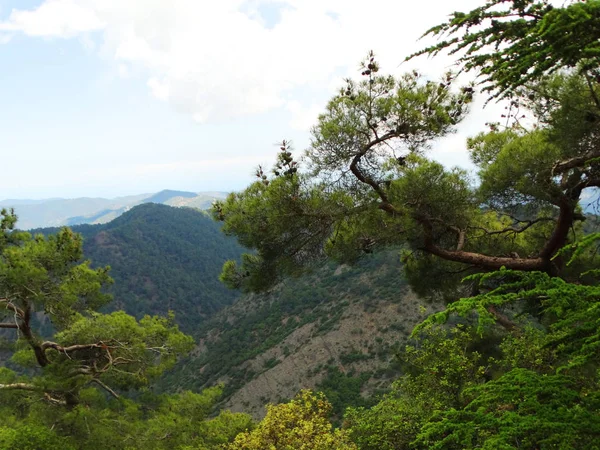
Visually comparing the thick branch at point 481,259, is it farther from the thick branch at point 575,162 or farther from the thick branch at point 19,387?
the thick branch at point 19,387

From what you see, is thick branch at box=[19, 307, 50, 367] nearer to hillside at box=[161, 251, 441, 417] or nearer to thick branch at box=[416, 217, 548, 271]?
thick branch at box=[416, 217, 548, 271]

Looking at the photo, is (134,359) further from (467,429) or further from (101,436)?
(467,429)

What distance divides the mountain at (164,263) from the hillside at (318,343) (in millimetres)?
13219

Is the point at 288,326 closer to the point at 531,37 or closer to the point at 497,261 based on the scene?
the point at 497,261

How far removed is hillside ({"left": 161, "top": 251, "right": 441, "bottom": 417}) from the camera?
3281cm

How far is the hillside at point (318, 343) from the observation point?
32.8 metres

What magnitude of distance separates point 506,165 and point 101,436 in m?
9.41

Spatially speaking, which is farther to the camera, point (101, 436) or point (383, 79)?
point (101, 436)

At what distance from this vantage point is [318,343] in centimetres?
3900

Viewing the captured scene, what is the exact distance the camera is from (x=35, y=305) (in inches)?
334

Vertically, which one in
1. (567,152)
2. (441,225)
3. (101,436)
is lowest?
(101,436)

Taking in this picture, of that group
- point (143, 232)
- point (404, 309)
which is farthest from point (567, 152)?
point (143, 232)

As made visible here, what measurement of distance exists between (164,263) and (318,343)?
5192 centimetres

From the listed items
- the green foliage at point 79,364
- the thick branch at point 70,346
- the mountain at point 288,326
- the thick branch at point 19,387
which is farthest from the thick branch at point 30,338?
the mountain at point 288,326
